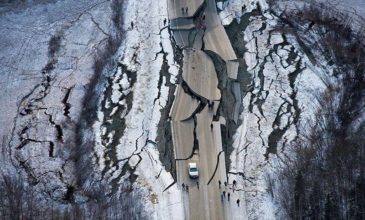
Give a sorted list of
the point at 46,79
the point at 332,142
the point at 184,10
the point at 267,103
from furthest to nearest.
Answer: the point at 184,10 → the point at 46,79 → the point at 267,103 → the point at 332,142

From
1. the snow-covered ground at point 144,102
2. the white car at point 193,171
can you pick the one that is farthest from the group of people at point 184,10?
the white car at point 193,171

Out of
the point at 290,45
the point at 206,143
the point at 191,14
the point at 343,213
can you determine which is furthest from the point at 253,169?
the point at 191,14

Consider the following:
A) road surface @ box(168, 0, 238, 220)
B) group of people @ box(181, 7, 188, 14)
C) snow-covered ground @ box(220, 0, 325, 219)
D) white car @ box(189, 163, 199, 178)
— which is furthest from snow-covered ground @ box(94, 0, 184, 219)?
snow-covered ground @ box(220, 0, 325, 219)

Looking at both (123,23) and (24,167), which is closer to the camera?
A: (24,167)

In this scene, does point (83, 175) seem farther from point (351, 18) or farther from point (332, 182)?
point (351, 18)

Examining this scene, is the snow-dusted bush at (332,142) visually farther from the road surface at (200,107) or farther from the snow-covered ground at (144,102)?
the snow-covered ground at (144,102)

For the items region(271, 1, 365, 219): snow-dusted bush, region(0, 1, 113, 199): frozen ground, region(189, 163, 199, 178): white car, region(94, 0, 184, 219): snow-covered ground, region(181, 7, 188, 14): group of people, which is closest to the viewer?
region(271, 1, 365, 219): snow-dusted bush

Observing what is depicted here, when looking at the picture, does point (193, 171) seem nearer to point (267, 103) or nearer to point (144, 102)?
point (144, 102)

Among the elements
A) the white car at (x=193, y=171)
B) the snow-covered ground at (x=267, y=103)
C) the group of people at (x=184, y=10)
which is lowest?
the white car at (x=193, y=171)

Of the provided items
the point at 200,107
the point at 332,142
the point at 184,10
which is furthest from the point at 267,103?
the point at 184,10

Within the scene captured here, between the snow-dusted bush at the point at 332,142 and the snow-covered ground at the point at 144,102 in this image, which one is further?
the snow-covered ground at the point at 144,102

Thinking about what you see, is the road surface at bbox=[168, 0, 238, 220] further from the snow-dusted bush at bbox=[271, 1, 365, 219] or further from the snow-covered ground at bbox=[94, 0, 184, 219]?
the snow-dusted bush at bbox=[271, 1, 365, 219]
